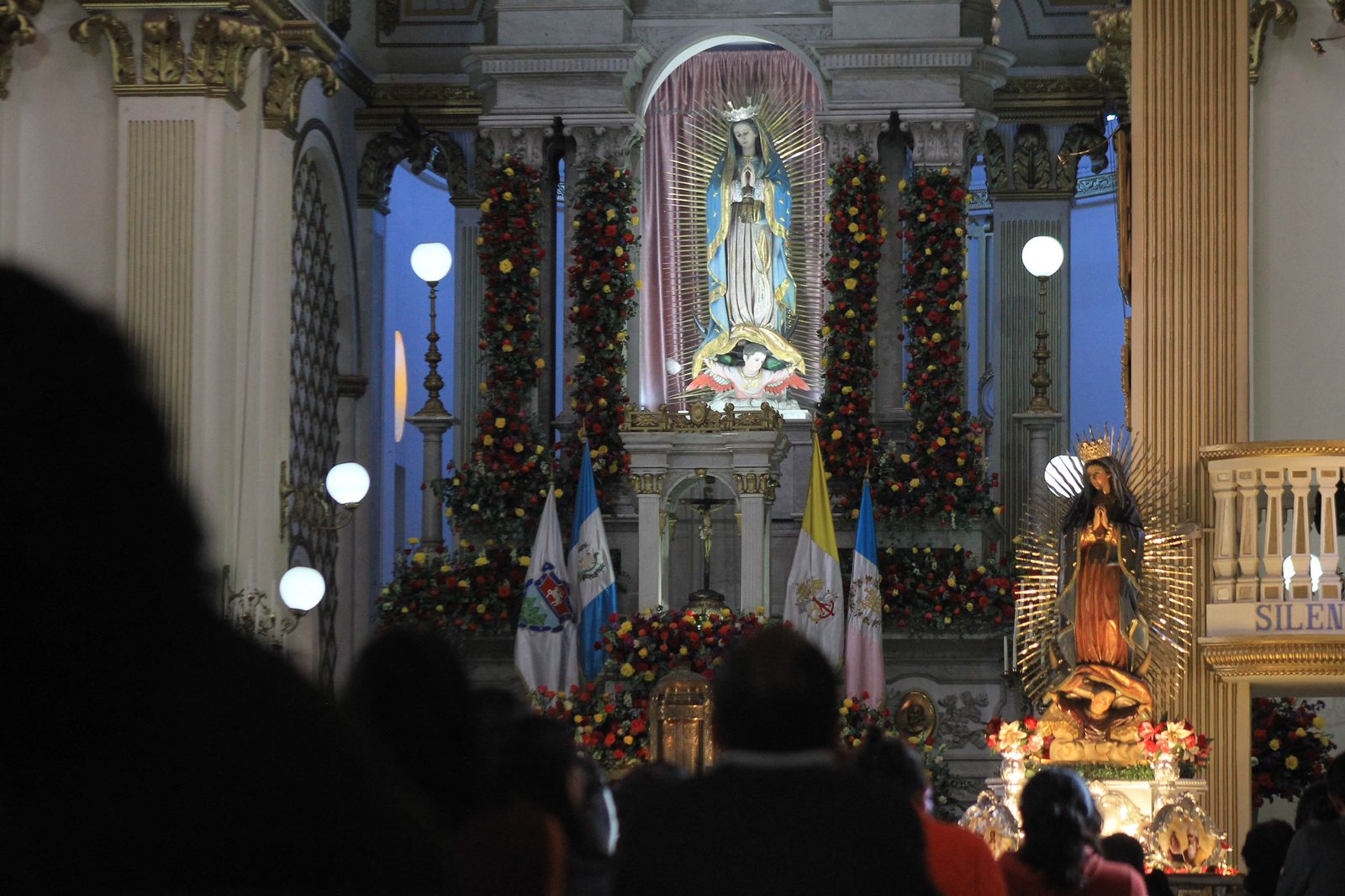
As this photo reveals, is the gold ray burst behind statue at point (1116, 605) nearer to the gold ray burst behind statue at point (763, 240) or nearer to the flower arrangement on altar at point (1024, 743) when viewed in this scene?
the flower arrangement on altar at point (1024, 743)

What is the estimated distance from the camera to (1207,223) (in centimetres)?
1116

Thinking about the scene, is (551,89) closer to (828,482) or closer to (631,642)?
(828,482)

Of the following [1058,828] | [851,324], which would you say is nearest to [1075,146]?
[851,324]

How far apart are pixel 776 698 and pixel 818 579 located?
1246cm

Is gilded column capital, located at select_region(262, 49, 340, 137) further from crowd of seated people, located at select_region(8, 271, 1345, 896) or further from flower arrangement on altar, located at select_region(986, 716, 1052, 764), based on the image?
crowd of seated people, located at select_region(8, 271, 1345, 896)

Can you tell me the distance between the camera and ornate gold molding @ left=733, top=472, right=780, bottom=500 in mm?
Answer: 15289

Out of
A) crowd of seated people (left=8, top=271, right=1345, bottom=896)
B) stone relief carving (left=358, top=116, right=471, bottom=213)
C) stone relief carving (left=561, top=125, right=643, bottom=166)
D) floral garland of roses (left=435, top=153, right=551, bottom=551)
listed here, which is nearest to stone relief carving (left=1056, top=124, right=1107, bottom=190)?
stone relief carving (left=561, top=125, right=643, bottom=166)

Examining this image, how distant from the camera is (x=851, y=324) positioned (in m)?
16.8

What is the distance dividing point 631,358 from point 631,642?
3.76m

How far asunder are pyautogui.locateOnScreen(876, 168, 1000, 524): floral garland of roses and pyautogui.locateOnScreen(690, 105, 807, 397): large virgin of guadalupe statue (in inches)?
51.4

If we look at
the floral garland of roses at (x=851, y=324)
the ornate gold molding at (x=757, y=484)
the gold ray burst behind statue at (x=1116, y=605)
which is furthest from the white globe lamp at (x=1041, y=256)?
the gold ray burst behind statue at (x=1116, y=605)

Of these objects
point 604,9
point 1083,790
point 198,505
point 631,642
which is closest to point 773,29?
point 604,9

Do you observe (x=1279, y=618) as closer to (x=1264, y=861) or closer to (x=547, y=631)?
(x=1264, y=861)

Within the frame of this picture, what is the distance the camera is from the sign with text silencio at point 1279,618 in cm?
1021
